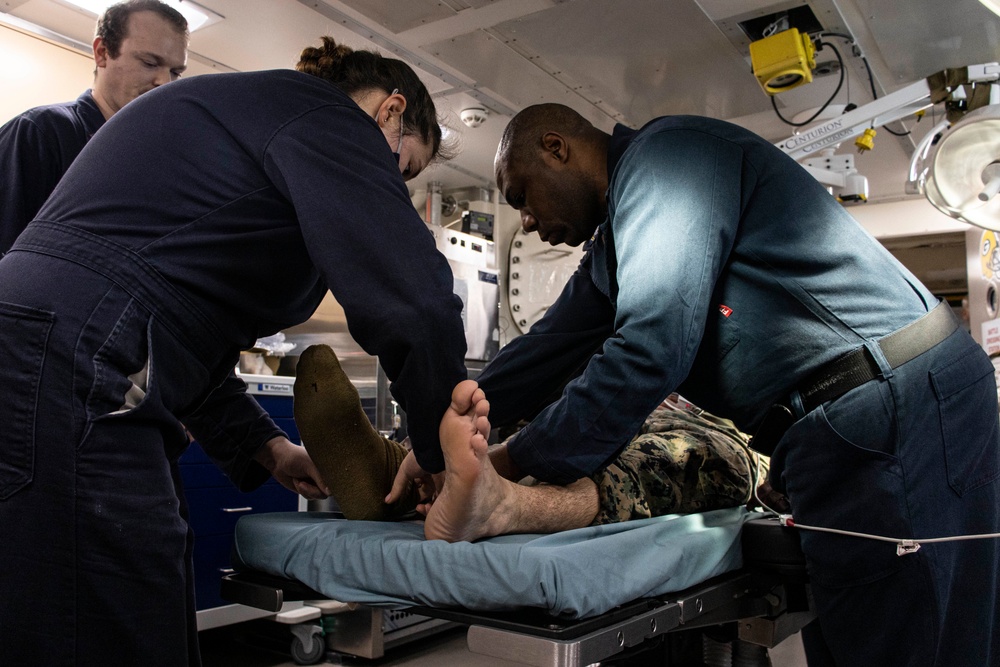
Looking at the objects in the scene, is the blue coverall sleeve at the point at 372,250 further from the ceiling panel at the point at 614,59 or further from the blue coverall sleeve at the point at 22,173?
the ceiling panel at the point at 614,59

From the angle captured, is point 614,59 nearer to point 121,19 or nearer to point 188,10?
point 188,10

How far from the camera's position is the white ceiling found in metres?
2.98

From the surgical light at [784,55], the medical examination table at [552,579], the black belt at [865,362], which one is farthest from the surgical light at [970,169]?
the medical examination table at [552,579]

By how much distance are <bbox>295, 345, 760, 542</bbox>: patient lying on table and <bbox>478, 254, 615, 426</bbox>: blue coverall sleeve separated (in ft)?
0.84

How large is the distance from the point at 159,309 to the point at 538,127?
106 cm

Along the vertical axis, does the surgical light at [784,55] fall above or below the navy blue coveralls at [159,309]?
above

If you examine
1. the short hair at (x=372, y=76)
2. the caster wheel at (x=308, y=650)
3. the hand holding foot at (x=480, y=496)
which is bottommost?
the caster wheel at (x=308, y=650)

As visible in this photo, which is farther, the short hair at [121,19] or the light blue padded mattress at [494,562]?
the short hair at [121,19]

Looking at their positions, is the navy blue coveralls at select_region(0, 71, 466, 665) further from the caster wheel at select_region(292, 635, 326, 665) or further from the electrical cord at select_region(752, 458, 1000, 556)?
the caster wheel at select_region(292, 635, 326, 665)

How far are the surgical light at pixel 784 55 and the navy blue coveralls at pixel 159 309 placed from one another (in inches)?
96.0

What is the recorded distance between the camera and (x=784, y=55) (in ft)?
9.95

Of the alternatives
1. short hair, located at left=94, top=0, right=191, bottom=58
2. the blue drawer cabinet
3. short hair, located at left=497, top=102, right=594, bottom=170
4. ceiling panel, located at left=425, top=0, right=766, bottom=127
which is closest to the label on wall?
ceiling panel, located at left=425, top=0, right=766, bottom=127

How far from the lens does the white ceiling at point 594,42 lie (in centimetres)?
298

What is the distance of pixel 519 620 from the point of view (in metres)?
1.00
